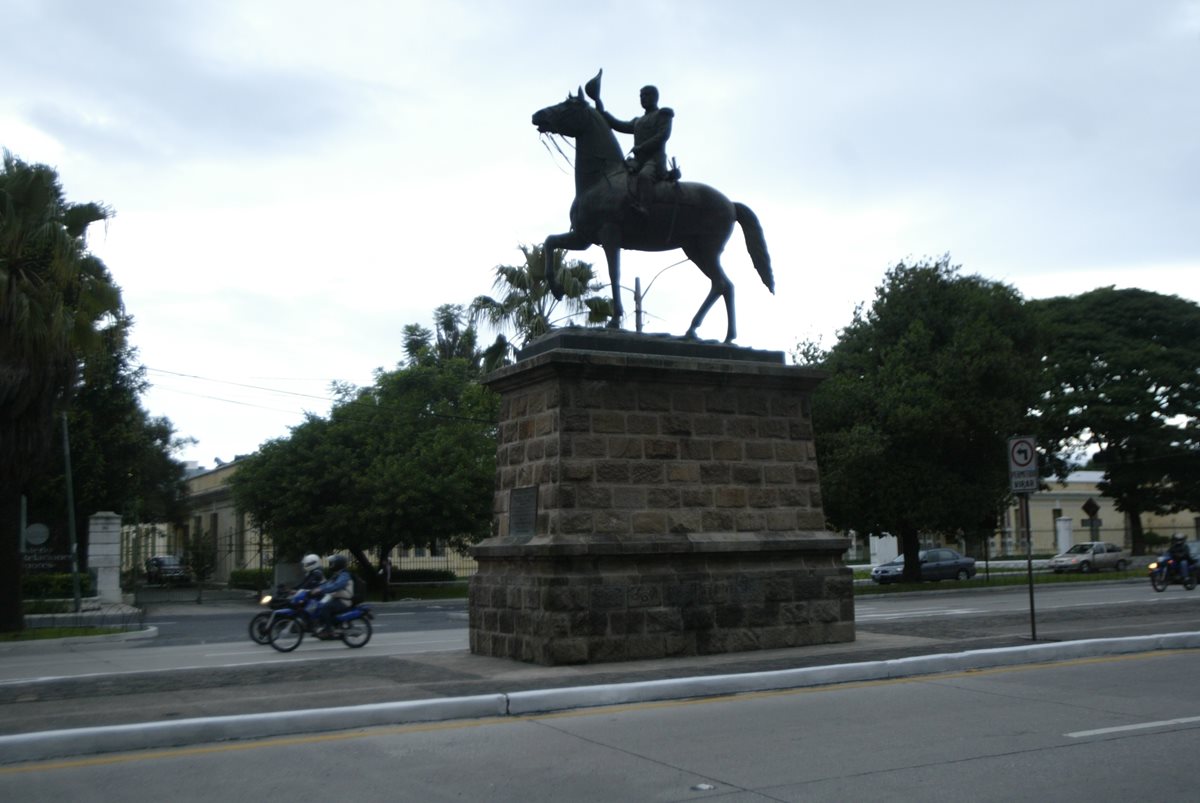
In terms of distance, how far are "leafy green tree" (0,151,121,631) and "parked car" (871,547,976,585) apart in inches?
1147

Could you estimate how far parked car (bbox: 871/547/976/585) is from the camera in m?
41.3

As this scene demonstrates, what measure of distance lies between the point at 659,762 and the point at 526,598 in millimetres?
4468

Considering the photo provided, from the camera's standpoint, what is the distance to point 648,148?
12766mm

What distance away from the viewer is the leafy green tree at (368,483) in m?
34.2

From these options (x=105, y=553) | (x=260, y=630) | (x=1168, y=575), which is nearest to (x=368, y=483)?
(x=105, y=553)

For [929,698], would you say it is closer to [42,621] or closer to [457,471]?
[42,621]

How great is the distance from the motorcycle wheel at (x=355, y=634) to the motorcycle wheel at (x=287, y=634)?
66 centimetres

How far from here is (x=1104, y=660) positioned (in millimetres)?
11930

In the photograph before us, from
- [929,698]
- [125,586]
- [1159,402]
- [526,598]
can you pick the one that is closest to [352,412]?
[125,586]

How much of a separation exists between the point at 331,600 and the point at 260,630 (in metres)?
1.24

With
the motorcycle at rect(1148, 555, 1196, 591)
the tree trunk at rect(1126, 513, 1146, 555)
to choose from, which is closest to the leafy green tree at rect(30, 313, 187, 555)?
the motorcycle at rect(1148, 555, 1196, 591)

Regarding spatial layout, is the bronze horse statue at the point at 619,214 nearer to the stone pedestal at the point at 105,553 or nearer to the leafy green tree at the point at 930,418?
the leafy green tree at the point at 930,418

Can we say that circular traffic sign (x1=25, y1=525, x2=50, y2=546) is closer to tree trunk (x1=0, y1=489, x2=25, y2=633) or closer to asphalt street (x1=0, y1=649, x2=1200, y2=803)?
tree trunk (x1=0, y1=489, x2=25, y2=633)

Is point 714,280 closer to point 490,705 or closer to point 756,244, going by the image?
point 756,244
